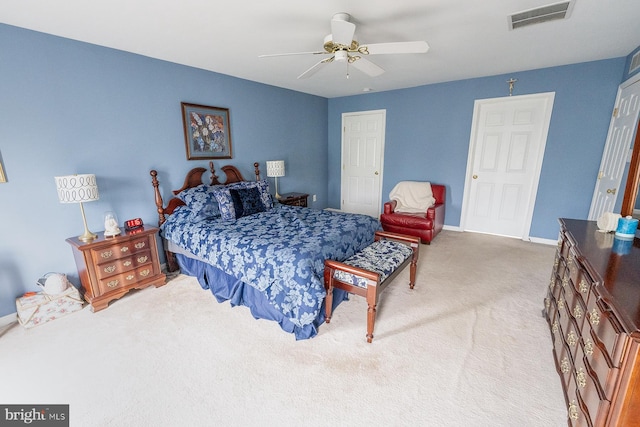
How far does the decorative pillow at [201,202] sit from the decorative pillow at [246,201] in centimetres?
22

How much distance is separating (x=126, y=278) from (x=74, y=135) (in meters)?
1.42

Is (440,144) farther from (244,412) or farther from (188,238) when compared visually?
(244,412)

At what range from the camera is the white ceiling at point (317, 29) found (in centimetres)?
197

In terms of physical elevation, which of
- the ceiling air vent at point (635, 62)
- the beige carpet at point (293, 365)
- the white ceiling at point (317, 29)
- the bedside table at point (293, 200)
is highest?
the white ceiling at point (317, 29)

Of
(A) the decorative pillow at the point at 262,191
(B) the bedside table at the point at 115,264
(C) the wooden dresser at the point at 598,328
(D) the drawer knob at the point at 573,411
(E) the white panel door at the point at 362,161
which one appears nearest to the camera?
(C) the wooden dresser at the point at 598,328

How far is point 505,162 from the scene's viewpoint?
415cm

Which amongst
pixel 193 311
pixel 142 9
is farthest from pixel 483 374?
pixel 142 9

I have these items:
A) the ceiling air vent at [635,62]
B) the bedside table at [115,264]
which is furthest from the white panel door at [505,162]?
the bedside table at [115,264]

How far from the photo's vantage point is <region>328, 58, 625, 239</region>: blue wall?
137 inches

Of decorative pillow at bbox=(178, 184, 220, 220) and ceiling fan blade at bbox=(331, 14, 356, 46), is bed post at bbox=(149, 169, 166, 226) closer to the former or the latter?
decorative pillow at bbox=(178, 184, 220, 220)

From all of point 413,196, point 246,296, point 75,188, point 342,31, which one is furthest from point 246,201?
point 413,196

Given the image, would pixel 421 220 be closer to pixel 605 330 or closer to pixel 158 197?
pixel 605 330

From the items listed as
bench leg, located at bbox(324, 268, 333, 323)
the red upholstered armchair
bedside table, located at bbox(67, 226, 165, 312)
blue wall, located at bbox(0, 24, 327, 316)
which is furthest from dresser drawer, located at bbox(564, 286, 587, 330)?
blue wall, located at bbox(0, 24, 327, 316)

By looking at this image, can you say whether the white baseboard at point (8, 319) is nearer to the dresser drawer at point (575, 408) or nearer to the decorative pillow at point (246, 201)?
the decorative pillow at point (246, 201)
